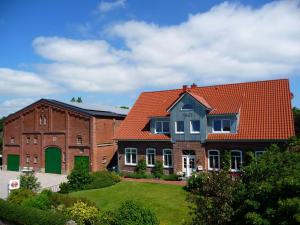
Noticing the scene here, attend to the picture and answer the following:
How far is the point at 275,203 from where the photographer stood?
1229 cm

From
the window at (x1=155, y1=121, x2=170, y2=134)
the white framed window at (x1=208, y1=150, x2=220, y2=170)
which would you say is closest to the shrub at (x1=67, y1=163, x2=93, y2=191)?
the window at (x1=155, y1=121, x2=170, y2=134)

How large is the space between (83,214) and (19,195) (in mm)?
7842

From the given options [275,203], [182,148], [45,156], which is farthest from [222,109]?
[45,156]

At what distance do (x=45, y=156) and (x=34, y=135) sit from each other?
3.54 metres

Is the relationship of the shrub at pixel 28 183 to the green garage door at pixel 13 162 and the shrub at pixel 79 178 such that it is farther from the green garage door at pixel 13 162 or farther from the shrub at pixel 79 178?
the green garage door at pixel 13 162

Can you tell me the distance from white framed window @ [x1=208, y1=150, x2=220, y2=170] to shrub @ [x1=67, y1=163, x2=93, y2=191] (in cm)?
1130

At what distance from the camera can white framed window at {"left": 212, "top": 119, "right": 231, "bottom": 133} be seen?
31.8m

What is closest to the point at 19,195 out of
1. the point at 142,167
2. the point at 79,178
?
the point at 79,178

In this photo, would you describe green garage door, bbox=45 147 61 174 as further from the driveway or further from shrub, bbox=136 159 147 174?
shrub, bbox=136 159 147 174

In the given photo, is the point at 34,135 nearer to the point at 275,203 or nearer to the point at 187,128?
the point at 187,128

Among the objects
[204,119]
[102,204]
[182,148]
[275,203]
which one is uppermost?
[204,119]

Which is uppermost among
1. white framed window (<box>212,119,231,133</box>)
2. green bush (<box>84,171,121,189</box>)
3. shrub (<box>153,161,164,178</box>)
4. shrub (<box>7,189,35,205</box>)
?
white framed window (<box>212,119,231,133</box>)

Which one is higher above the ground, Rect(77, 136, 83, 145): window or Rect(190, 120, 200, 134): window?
Rect(190, 120, 200, 134): window

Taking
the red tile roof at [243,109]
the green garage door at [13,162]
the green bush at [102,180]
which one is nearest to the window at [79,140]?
the red tile roof at [243,109]
